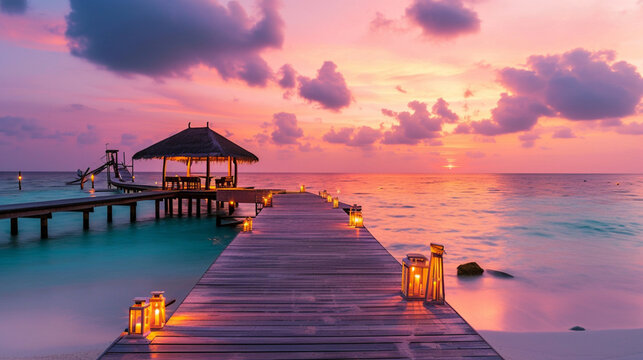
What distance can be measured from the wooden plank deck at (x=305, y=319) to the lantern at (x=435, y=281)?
0.45ft

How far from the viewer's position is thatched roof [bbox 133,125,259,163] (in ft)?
71.9

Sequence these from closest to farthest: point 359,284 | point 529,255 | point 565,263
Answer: point 359,284 → point 565,263 → point 529,255

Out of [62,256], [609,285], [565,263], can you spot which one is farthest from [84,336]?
[565,263]

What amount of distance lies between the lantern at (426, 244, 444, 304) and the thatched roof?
18.6 meters

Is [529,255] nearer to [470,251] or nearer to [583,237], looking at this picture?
[470,251]

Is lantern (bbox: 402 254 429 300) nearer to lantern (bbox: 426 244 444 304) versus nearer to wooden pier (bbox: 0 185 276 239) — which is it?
lantern (bbox: 426 244 444 304)

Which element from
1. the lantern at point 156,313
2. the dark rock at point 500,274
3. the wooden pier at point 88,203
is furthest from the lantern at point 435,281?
the wooden pier at point 88,203

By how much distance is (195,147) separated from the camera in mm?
22406

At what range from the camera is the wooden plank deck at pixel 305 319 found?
3465mm

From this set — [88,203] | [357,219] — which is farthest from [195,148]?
[357,219]

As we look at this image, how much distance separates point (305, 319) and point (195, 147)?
20.1 metres

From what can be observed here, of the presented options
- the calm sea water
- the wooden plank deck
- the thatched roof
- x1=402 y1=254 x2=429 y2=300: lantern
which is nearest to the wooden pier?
the calm sea water

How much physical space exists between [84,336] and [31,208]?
9.71 m

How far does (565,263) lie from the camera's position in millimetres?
15555
